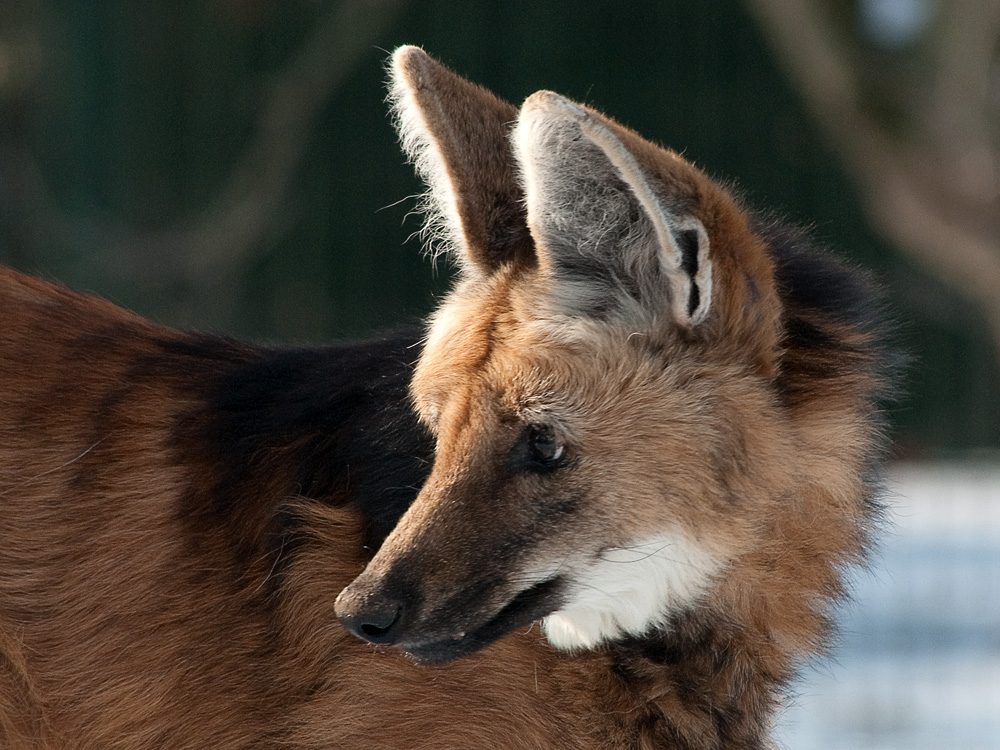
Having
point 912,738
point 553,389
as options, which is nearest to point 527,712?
point 553,389

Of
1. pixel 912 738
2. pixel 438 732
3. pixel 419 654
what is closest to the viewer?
pixel 419 654

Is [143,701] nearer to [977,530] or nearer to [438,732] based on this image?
[438,732]

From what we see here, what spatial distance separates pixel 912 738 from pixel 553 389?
14.0 ft

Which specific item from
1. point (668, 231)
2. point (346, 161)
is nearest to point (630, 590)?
point (668, 231)

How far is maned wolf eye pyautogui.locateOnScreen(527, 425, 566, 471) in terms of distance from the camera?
6.66ft

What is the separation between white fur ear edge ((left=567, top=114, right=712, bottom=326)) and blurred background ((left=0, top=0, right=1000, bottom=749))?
4802 millimetres

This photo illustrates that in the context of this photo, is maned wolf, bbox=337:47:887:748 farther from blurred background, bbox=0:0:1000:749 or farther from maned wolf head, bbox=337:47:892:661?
blurred background, bbox=0:0:1000:749

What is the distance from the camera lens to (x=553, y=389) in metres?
2.07

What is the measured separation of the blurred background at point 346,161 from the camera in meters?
7.08

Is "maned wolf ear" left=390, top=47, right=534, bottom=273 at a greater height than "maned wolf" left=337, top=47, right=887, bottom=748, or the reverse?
"maned wolf ear" left=390, top=47, right=534, bottom=273

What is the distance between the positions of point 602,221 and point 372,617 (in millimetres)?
772


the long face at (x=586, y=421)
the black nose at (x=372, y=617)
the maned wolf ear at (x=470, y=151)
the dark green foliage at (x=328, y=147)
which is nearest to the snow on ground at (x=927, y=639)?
the dark green foliage at (x=328, y=147)

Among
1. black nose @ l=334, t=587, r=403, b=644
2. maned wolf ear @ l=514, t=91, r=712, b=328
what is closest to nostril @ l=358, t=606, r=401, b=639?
black nose @ l=334, t=587, r=403, b=644

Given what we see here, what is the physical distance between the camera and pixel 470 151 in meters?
2.27
